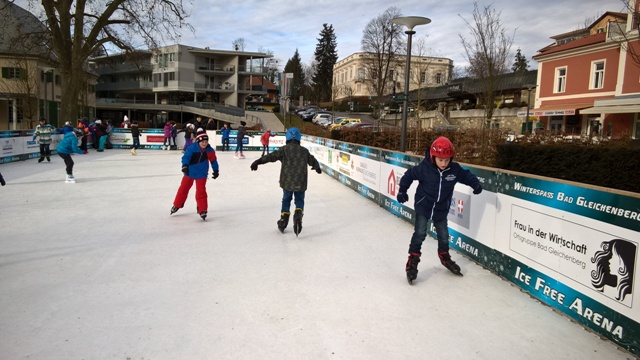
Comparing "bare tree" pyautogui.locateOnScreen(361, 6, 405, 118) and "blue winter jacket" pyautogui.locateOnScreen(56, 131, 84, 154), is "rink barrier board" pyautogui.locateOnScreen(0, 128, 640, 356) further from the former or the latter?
"bare tree" pyautogui.locateOnScreen(361, 6, 405, 118)

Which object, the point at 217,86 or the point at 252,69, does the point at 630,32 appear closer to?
the point at 252,69

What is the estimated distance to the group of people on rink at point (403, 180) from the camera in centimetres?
491

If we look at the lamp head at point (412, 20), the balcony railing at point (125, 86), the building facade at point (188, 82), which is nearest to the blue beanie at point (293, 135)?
the lamp head at point (412, 20)

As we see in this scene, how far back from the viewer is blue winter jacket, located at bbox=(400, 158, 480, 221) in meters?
4.90

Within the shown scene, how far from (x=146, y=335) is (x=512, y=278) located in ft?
12.5

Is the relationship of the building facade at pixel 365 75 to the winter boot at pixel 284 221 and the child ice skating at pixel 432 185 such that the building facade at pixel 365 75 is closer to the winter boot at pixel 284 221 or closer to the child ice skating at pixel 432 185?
the winter boot at pixel 284 221

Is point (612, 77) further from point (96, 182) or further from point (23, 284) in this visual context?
point (23, 284)

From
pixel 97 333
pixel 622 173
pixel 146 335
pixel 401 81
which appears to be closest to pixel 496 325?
pixel 146 335

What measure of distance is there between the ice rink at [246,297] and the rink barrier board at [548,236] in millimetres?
172

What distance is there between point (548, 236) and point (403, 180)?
1.56m

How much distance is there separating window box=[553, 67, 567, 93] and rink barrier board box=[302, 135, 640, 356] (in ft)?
104

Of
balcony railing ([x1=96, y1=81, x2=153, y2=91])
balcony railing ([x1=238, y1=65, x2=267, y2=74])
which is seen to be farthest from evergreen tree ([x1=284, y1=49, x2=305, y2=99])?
balcony railing ([x1=96, y1=81, x2=153, y2=91])

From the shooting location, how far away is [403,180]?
16.5 feet

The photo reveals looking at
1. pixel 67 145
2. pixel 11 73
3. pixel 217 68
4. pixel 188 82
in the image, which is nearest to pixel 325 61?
pixel 217 68
